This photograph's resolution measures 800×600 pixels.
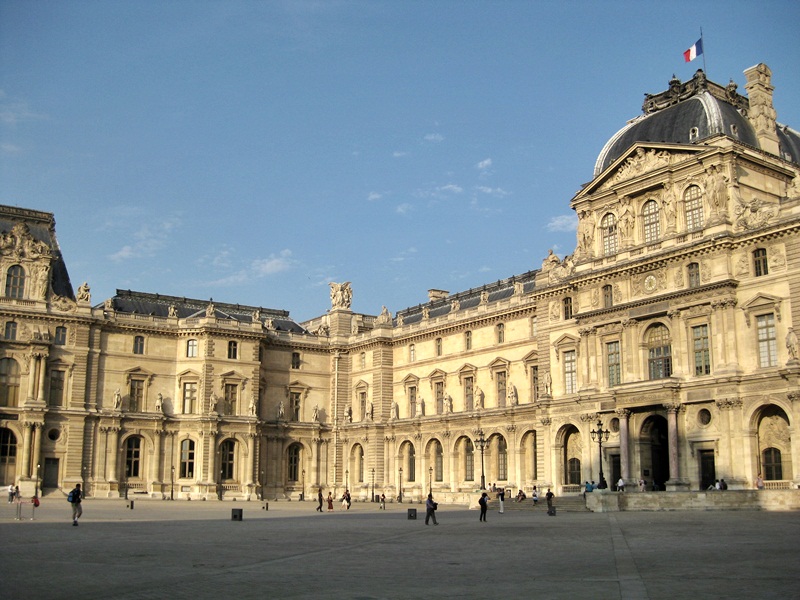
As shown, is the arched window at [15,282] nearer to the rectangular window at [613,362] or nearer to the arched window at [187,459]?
the arched window at [187,459]

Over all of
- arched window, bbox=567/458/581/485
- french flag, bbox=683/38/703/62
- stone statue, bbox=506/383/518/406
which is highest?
french flag, bbox=683/38/703/62

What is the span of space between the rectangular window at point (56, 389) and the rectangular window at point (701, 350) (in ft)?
175

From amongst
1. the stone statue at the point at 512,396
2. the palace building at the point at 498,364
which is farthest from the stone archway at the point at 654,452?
the stone statue at the point at 512,396

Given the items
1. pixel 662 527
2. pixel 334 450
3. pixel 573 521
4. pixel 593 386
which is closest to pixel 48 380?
pixel 334 450

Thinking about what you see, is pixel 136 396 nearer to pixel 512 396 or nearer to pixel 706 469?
pixel 512 396

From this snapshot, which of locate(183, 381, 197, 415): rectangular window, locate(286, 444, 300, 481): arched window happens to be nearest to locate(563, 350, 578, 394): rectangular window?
locate(286, 444, 300, 481): arched window

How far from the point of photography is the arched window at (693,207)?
55562mm

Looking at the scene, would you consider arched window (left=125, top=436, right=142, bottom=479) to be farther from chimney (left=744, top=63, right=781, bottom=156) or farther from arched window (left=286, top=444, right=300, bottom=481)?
chimney (left=744, top=63, right=781, bottom=156)

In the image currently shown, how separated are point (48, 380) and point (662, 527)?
5816cm

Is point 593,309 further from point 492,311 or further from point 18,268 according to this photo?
point 18,268

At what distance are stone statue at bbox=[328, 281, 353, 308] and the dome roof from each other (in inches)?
1507

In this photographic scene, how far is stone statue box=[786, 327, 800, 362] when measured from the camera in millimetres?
47969

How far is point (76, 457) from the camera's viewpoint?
7688 centimetres

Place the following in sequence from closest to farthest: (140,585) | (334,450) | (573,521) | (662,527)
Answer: (140,585) → (662,527) → (573,521) → (334,450)
